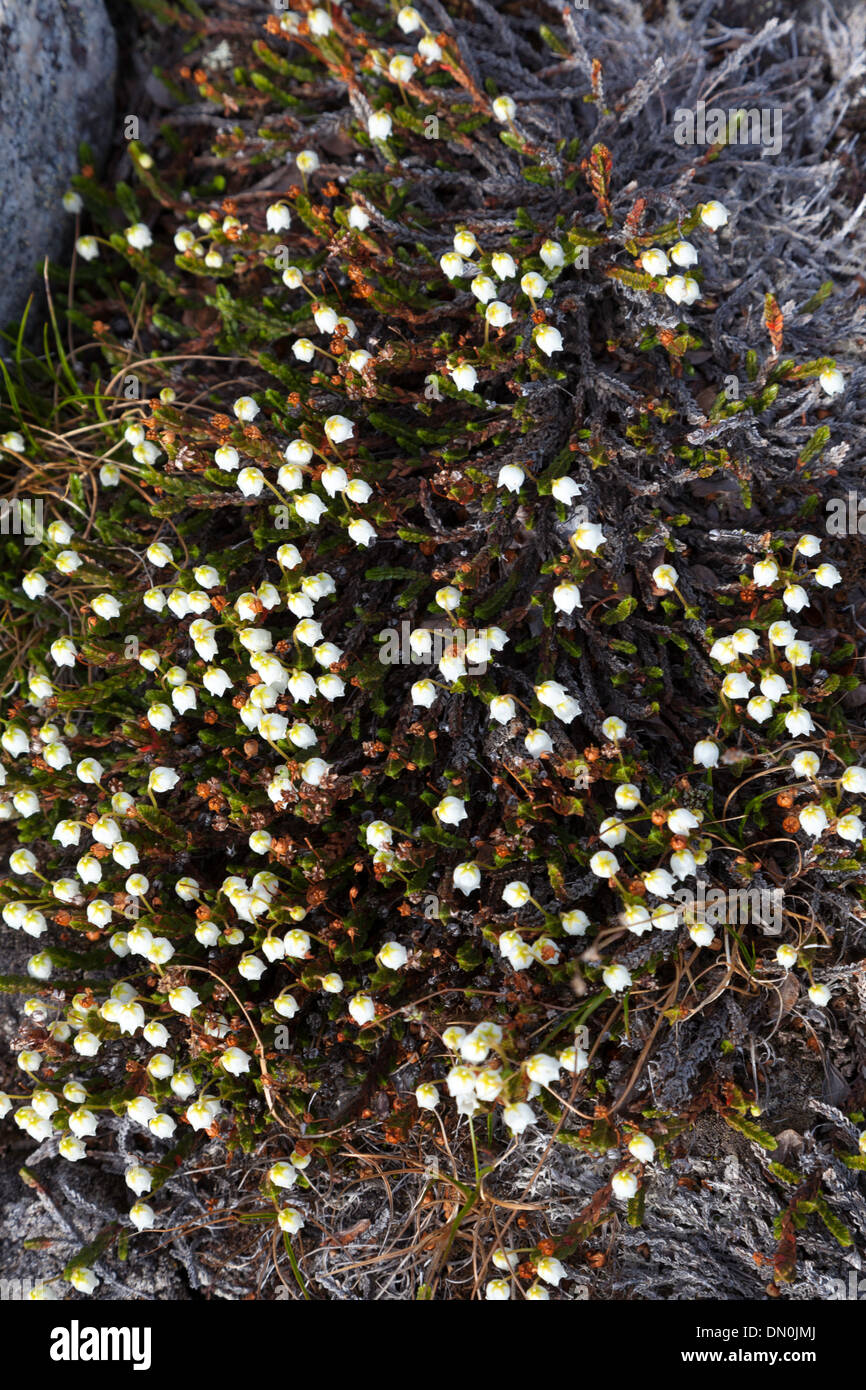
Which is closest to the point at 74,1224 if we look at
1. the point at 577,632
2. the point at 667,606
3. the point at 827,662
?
the point at 577,632

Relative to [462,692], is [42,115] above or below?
above

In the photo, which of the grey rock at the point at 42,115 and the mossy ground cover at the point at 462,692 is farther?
the grey rock at the point at 42,115

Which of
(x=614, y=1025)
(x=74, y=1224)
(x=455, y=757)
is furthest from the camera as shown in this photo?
(x=74, y=1224)

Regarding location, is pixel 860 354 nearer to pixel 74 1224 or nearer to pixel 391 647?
pixel 391 647

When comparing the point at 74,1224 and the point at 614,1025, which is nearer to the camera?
the point at 614,1025

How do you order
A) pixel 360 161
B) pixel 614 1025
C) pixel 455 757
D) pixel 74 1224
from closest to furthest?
pixel 614 1025 → pixel 455 757 → pixel 74 1224 → pixel 360 161
